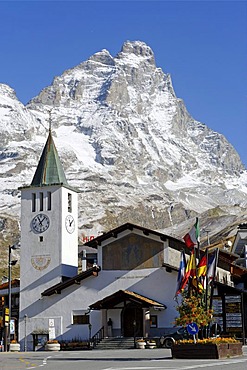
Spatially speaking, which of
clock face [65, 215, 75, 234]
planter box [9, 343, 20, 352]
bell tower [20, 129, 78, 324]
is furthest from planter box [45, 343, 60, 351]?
clock face [65, 215, 75, 234]

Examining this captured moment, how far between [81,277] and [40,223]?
6.71 m

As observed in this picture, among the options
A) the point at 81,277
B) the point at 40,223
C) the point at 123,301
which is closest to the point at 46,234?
the point at 40,223

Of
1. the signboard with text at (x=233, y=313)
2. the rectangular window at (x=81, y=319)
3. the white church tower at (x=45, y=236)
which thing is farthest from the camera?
the white church tower at (x=45, y=236)

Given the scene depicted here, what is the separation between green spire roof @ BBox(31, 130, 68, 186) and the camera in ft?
203

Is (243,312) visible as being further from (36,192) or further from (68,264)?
(36,192)

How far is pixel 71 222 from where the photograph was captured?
61531 mm

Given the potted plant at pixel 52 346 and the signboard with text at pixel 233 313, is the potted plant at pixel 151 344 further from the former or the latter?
the potted plant at pixel 52 346

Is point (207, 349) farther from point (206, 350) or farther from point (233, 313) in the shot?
point (233, 313)

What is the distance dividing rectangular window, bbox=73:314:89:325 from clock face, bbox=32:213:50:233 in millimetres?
7941

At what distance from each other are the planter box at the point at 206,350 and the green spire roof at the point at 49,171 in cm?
3113

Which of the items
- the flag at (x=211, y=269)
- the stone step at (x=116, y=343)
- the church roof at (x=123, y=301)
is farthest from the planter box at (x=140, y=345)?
the flag at (x=211, y=269)

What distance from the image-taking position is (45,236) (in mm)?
60000

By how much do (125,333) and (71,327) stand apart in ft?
16.4

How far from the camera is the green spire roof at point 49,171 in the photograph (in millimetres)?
61906
